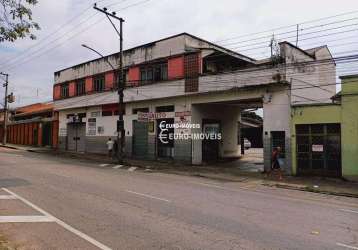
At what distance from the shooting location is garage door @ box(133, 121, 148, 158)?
31391 millimetres

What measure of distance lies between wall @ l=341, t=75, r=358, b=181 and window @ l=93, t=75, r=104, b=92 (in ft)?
76.3

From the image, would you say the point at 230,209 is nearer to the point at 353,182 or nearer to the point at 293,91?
the point at 353,182

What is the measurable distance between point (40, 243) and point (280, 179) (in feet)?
51.4

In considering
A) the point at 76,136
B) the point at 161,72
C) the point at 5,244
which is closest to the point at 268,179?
the point at 161,72

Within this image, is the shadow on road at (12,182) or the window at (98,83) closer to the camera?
the shadow on road at (12,182)

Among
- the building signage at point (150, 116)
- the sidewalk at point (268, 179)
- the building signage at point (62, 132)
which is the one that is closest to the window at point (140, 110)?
the building signage at point (150, 116)

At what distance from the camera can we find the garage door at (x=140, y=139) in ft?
103

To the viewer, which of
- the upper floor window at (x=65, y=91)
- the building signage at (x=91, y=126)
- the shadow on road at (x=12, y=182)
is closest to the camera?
the shadow on road at (x=12, y=182)

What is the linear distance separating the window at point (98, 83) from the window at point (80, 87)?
238 cm

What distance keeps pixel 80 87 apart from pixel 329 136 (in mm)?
27746

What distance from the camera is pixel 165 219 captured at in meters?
9.11

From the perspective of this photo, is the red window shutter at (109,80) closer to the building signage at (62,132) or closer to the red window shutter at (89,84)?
the red window shutter at (89,84)

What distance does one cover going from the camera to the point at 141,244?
23.0 feet

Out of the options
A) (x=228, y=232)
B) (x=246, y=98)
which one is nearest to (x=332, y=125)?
(x=246, y=98)
